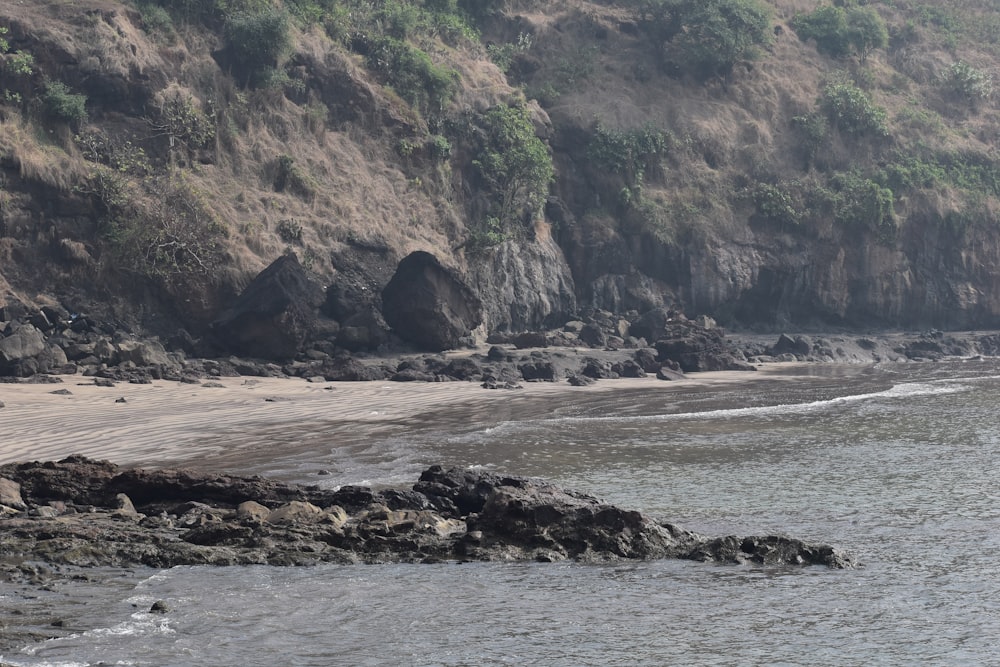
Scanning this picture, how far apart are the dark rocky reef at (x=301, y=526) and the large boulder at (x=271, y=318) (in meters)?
14.5

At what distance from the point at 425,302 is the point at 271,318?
4.85 metres

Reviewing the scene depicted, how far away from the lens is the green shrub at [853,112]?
49469 millimetres

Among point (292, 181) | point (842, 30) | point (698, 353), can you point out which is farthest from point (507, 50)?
point (698, 353)

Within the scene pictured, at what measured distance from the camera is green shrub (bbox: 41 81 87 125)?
102 feet

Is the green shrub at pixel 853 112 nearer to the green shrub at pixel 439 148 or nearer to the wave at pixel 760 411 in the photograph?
the green shrub at pixel 439 148

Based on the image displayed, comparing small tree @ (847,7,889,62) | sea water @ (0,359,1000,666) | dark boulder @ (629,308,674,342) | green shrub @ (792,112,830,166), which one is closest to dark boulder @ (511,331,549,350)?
dark boulder @ (629,308,674,342)

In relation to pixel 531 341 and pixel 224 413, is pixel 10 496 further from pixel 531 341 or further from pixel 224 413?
pixel 531 341

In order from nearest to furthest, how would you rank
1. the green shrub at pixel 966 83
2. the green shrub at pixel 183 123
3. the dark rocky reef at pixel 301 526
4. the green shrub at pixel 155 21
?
the dark rocky reef at pixel 301 526 → the green shrub at pixel 183 123 → the green shrub at pixel 155 21 → the green shrub at pixel 966 83

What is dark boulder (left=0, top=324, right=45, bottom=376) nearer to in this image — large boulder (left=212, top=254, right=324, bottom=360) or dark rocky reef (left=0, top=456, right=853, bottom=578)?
large boulder (left=212, top=254, right=324, bottom=360)

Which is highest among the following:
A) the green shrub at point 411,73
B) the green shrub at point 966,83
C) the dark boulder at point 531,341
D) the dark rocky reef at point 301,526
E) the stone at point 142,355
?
the green shrub at point 966,83

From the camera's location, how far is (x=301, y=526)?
13.0m

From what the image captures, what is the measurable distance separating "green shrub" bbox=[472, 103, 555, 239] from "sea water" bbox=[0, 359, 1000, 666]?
21549 millimetres

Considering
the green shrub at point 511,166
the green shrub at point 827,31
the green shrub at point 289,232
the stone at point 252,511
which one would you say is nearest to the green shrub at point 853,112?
the green shrub at point 827,31

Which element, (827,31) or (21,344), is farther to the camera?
(827,31)
